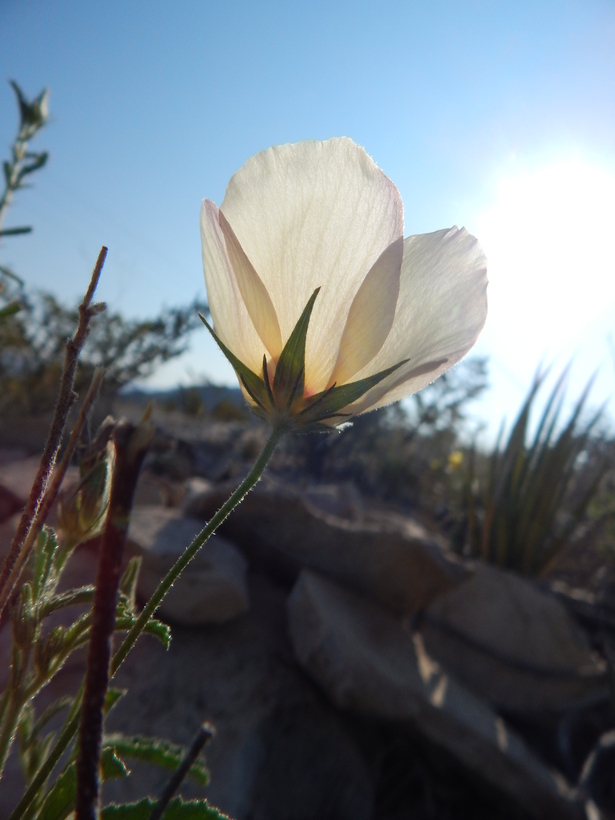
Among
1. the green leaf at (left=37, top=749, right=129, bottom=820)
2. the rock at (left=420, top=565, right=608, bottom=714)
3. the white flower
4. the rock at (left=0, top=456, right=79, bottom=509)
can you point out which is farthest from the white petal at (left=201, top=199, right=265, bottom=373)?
the rock at (left=420, top=565, right=608, bottom=714)

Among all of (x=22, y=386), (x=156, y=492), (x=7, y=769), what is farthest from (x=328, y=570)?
(x=22, y=386)

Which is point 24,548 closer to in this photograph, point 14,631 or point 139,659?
point 14,631

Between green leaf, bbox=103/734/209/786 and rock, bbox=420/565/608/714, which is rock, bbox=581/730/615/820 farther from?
green leaf, bbox=103/734/209/786

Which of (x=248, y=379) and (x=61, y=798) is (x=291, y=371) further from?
(x=61, y=798)

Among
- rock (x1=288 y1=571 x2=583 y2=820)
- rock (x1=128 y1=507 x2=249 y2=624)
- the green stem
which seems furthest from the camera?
rock (x1=128 y1=507 x2=249 y2=624)

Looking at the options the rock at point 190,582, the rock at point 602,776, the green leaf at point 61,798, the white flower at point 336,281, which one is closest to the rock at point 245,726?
the rock at point 190,582

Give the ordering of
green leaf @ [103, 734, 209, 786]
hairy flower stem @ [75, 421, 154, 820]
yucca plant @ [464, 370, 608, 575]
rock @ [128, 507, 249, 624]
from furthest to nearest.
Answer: yucca plant @ [464, 370, 608, 575]
rock @ [128, 507, 249, 624]
green leaf @ [103, 734, 209, 786]
hairy flower stem @ [75, 421, 154, 820]
